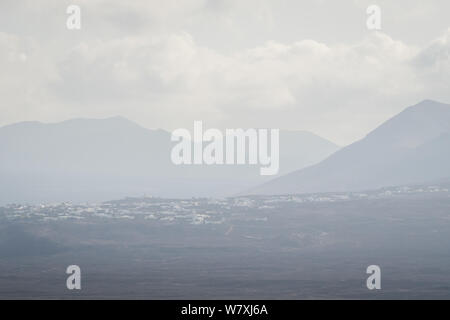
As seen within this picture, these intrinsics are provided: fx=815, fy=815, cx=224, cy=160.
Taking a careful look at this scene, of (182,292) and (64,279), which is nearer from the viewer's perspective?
(182,292)
